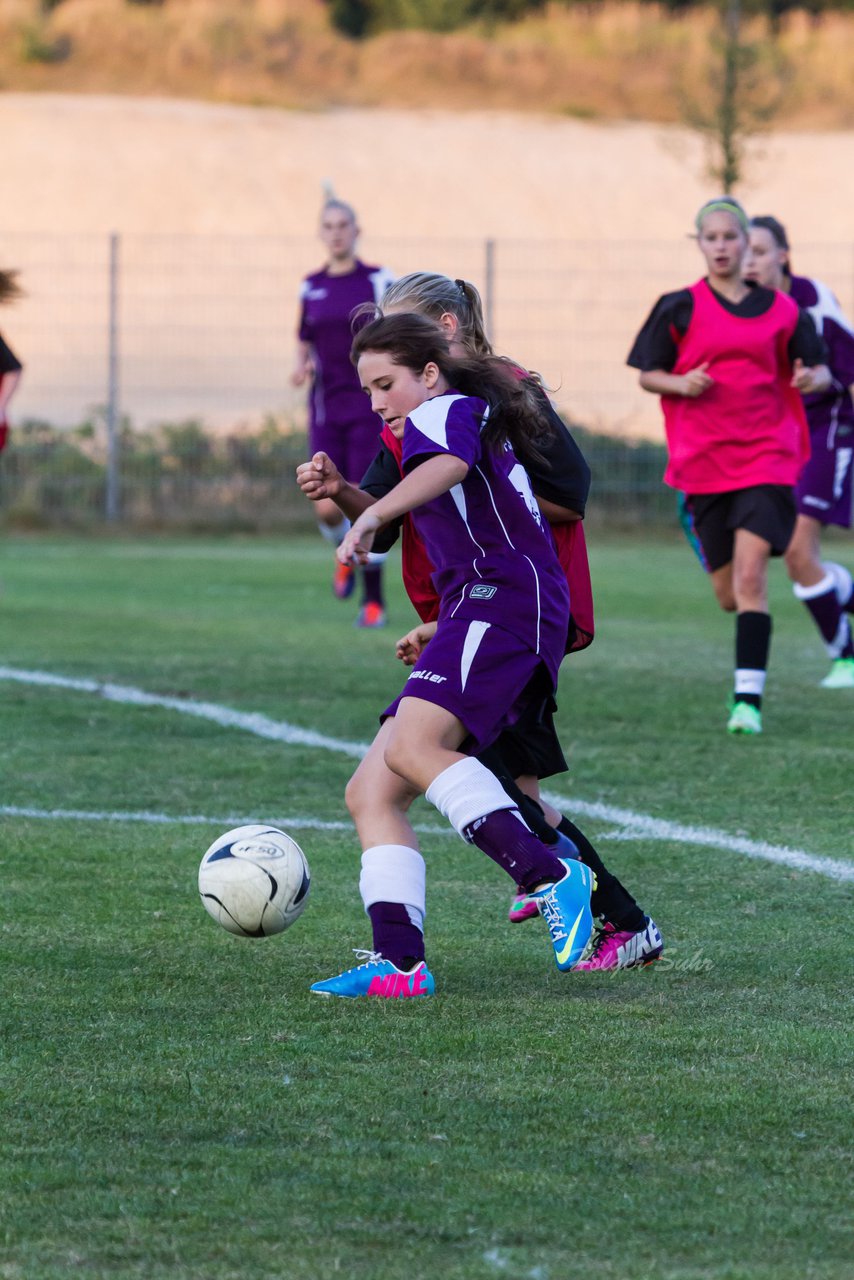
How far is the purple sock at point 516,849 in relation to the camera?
12.9 ft

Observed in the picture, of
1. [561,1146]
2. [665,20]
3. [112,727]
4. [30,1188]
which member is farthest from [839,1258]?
[665,20]

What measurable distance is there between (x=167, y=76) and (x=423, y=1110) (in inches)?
1607

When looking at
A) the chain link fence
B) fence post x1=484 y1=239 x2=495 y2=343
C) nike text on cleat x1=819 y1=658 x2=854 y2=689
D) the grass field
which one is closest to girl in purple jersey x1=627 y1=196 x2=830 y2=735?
the grass field

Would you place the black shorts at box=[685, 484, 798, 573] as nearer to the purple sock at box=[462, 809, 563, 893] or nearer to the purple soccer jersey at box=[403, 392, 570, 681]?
the purple soccer jersey at box=[403, 392, 570, 681]

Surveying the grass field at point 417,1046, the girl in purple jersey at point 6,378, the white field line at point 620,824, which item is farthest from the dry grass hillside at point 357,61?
the grass field at point 417,1046

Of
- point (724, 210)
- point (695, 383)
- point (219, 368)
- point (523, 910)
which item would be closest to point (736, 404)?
point (695, 383)

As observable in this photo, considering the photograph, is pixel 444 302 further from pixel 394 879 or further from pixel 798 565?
pixel 798 565

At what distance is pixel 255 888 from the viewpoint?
415cm

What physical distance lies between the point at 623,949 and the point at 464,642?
77 cm

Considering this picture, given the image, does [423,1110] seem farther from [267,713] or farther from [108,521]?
[108,521]

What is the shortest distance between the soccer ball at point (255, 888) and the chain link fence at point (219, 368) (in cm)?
1587

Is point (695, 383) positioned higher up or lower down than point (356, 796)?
higher up

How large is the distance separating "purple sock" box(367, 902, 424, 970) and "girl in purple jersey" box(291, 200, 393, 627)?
737cm

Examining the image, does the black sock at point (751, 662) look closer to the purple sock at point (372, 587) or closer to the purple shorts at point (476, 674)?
the purple shorts at point (476, 674)
